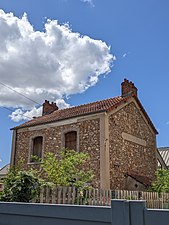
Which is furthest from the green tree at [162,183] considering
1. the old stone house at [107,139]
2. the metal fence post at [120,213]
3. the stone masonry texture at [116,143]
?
the metal fence post at [120,213]

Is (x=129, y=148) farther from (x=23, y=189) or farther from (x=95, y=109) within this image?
(x=23, y=189)

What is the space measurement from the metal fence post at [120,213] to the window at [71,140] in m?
11.8

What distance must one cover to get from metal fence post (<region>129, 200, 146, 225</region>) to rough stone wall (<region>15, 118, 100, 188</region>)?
1032 centimetres

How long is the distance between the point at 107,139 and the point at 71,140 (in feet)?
8.09

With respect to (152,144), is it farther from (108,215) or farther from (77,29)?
(108,215)

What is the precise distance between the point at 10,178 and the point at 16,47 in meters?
6.56

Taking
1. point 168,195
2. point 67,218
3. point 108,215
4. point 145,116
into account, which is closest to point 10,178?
point 67,218

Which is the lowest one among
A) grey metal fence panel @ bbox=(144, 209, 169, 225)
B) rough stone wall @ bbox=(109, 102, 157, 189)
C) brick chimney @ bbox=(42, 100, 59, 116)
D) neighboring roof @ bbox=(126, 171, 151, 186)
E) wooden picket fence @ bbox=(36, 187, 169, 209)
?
wooden picket fence @ bbox=(36, 187, 169, 209)

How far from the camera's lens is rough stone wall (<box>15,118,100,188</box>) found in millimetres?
13680

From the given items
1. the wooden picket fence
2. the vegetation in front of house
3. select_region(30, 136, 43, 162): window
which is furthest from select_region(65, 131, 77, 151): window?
the wooden picket fence

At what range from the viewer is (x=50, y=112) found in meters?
20.1

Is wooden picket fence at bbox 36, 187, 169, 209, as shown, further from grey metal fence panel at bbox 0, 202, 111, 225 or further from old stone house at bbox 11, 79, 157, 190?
old stone house at bbox 11, 79, 157, 190

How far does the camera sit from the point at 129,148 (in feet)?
51.6

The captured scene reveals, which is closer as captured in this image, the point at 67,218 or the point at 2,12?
the point at 67,218
